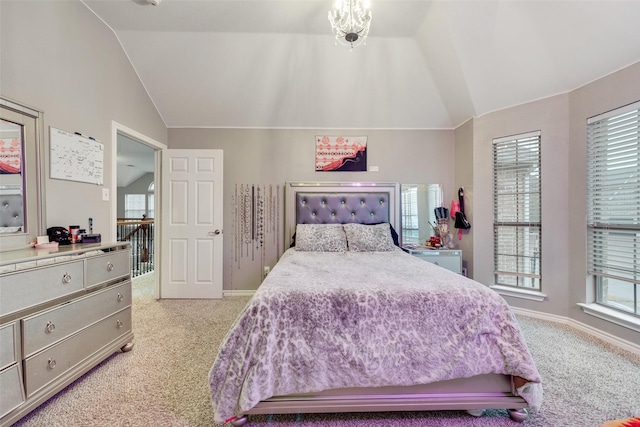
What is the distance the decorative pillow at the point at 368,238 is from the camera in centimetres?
306

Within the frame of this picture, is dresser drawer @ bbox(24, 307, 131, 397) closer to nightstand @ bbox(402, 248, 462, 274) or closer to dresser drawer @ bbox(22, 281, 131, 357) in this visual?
dresser drawer @ bbox(22, 281, 131, 357)

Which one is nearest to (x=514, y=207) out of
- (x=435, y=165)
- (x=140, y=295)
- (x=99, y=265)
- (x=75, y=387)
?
(x=435, y=165)

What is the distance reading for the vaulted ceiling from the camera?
2.31 m

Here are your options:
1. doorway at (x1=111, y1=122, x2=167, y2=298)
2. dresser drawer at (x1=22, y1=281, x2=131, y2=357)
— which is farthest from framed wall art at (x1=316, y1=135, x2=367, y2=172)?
dresser drawer at (x1=22, y1=281, x2=131, y2=357)

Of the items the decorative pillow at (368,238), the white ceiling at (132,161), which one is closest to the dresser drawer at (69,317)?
the decorative pillow at (368,238)

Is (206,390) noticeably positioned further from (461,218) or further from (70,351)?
(461,218)

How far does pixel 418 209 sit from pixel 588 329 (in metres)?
2.05

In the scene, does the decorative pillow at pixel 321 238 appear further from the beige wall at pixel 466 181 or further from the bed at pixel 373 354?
the beige wall at pixel 466 181

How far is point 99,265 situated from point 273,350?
1.50m

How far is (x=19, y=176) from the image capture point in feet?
5.85

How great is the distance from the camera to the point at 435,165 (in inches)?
147

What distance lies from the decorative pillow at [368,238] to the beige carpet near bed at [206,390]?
1574mm

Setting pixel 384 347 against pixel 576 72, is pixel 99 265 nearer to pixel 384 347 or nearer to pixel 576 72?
pixel 384 347

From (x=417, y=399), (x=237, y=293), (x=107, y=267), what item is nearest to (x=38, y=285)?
(x=107, y=267)
